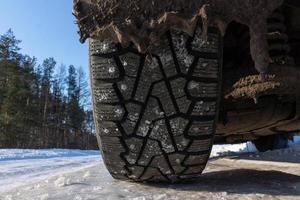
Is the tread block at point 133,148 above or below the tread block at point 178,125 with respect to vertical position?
below

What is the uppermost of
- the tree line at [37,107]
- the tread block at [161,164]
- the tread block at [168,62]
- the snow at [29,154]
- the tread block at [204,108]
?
the tree line at [37,107]

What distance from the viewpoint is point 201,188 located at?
9.37 feet

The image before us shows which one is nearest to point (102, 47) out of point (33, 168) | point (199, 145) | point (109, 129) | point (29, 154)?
point (109, 129)

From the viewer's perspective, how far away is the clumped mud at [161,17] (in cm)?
197

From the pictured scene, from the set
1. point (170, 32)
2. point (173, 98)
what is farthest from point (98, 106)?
point (170, 32)

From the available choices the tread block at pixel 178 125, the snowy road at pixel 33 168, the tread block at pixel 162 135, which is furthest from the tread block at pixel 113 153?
the snowy road at pixel 33 168

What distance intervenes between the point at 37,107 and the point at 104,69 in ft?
155

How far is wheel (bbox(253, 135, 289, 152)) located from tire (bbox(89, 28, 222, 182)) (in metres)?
3.70

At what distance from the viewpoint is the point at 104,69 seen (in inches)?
93.6

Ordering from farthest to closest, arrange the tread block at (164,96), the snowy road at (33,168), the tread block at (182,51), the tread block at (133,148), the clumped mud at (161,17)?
the snowy road at (33,168) < the tread block at (133,148) < the tread block at (164,96) < the tread block at (182,51) < the clumped mud at (161,17)

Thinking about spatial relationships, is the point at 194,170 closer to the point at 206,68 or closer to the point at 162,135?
the point at 162,135

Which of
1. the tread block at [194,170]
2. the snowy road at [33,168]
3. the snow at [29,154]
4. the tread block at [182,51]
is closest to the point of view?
the tread block at [182,51]

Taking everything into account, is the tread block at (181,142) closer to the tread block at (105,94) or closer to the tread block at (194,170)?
the tread block at (194,170)

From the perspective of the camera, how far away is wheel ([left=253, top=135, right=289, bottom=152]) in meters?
6.14
